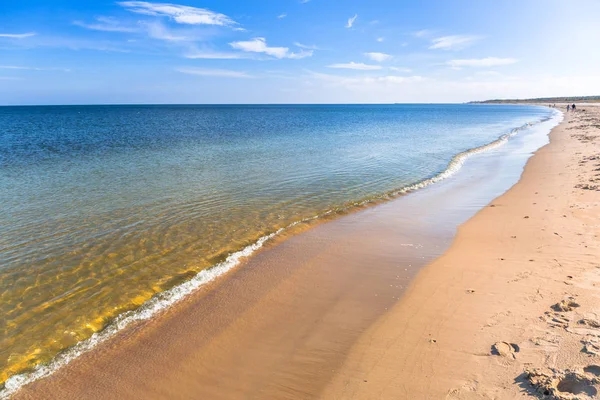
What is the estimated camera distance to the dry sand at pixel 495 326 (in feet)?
15.5

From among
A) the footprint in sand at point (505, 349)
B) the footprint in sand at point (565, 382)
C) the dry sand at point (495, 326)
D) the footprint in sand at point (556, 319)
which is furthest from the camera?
the footprint in sand at point (556, 319)

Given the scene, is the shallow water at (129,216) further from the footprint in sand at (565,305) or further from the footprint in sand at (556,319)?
the footprint in sand at (565,305)

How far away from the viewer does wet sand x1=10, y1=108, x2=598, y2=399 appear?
509 centimetres

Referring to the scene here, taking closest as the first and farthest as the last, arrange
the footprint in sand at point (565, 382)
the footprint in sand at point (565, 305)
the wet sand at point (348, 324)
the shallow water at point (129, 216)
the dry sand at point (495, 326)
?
1. the footprint in sand at point (565, 382)
2. the dry sand at point (495, 326)
3. the wet sand at point (348, 324)
4. the footprint in sand at point (565, 305)
5. the shallow water at point (129, 216)

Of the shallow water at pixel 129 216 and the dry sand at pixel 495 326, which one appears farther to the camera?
the shallow water at pixel 129 216

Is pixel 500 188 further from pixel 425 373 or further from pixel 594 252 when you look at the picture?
pixel 425 373

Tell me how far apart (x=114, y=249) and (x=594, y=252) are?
1317cm

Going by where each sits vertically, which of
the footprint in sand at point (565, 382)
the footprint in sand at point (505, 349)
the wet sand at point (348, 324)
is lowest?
the wet sand at point (348, 324)

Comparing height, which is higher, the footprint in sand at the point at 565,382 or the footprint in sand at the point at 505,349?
the footprint in sand at the point at 565,382

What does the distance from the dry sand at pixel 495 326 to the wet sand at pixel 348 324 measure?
1.2 inches

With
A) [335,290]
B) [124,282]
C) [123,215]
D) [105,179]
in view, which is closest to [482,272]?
[335,290]

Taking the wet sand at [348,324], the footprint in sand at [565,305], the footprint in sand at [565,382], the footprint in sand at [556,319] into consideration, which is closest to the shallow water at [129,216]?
the wet sand at [348,324]

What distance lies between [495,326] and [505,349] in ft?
2.34

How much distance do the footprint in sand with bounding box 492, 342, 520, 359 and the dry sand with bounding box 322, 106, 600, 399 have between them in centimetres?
2
